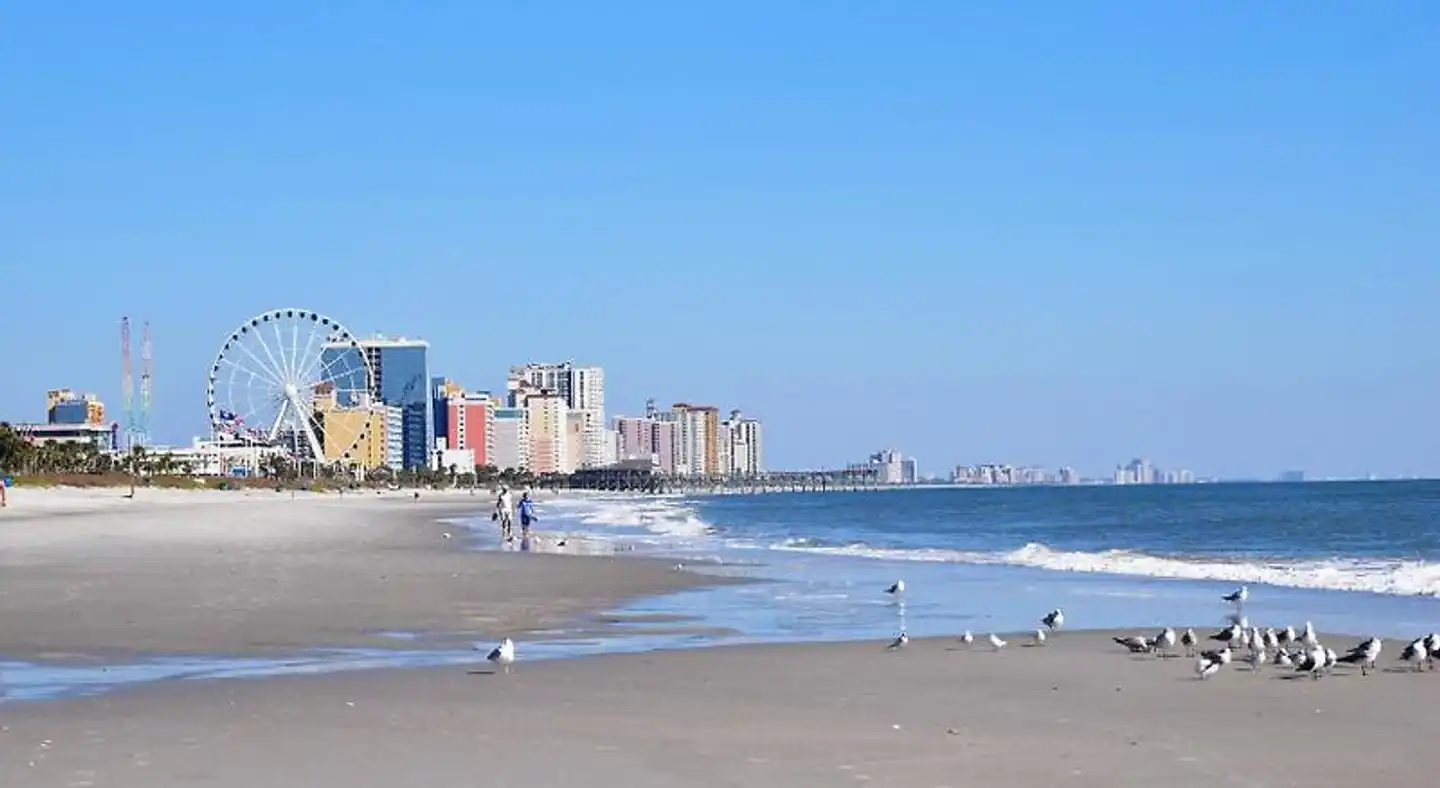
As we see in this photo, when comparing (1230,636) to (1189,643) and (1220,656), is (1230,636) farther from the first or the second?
(1220,656)

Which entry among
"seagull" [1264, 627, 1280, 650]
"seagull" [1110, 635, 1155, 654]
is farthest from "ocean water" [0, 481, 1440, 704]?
"seagull" [1264, 627, 1280, 650]

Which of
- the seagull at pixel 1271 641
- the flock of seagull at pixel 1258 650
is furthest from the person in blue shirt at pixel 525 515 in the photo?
the seagull at pixel 1271 641

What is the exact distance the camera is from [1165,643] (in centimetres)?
1525

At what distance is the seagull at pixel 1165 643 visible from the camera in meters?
15.2

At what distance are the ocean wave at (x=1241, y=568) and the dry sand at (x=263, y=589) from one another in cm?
739

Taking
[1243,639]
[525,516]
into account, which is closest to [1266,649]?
[1243,639]

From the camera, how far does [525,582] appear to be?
26.4 metres

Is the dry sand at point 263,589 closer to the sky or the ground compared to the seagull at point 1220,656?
closer to the sky

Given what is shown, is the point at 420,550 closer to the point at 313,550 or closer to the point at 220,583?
the point at 313,550

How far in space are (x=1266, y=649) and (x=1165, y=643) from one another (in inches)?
36.4

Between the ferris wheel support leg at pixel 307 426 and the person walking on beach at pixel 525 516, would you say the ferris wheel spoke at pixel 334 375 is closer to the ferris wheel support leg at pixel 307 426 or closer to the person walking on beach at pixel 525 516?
the ferris wheel support leg at pixel 307 426

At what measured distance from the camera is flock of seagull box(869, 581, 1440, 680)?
13.6 meters

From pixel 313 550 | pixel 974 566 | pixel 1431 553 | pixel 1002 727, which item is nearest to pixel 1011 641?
pixel 1002 727

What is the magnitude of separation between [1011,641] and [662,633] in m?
3.46
